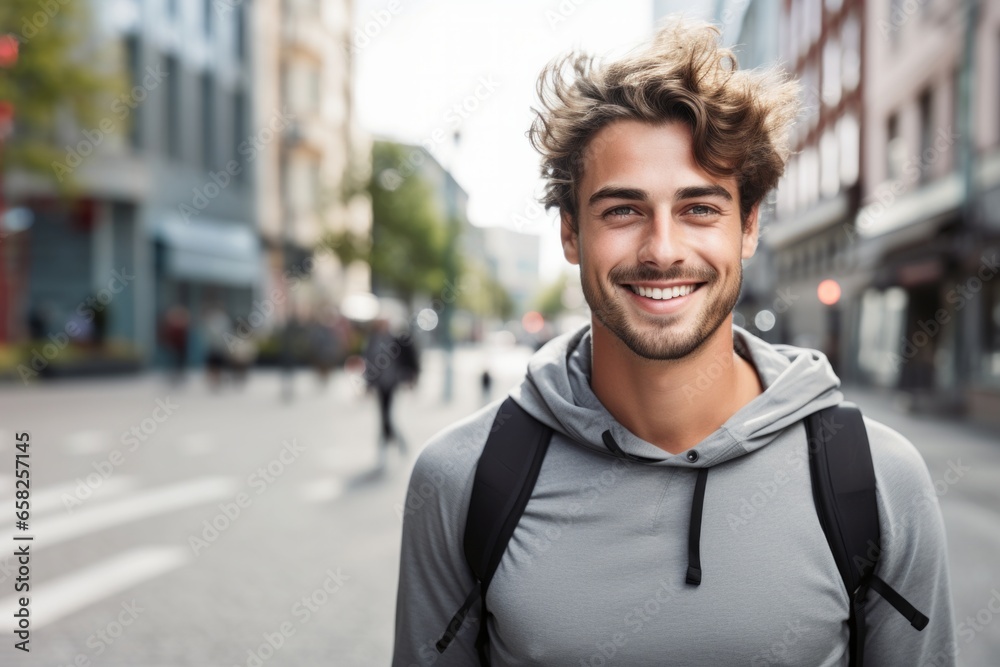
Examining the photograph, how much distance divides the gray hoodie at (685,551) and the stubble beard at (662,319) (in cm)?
15

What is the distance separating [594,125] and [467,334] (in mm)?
89714

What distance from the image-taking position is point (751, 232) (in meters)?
2.03

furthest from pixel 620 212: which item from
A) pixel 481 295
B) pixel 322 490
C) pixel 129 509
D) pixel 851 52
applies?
pixel 481 295

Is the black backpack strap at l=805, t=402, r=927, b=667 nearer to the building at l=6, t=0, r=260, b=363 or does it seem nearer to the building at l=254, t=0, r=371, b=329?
the building at l=6, t=0, r=260, b=363

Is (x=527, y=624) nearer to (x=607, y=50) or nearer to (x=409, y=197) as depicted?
(x=607, y=50)

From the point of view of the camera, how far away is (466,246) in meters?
52.1

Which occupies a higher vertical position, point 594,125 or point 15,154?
point 15,154

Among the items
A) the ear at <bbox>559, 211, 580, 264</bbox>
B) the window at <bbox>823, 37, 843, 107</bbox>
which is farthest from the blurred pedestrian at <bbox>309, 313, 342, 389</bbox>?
the ear at <bbox>559, 211, 580, 264</bbox>

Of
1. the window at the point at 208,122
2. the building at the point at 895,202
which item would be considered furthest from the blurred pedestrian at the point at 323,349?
the window at the point at 208,122

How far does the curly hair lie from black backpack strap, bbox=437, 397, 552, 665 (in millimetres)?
492

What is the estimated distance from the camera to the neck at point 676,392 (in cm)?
194

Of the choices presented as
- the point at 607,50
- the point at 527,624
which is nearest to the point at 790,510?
the point at 527,624

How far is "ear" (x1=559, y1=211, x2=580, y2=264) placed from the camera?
207 cm

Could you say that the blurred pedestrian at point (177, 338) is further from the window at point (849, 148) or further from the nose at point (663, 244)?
the nose at point (663, 244)
